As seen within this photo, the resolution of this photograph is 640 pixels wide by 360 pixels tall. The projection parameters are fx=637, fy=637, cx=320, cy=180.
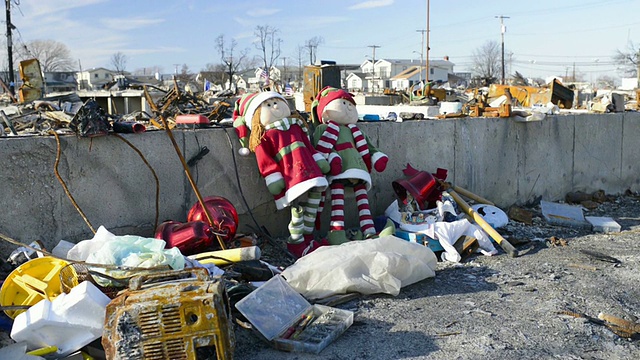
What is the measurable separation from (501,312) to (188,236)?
7.52ft

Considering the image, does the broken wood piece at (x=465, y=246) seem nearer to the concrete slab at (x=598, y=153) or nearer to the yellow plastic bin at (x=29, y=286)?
the yellow plastic bin at (x=29, y=286)

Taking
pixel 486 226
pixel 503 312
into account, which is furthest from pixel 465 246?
pixel 503 312

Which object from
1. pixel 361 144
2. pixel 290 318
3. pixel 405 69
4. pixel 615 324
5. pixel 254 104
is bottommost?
pixel 615 324

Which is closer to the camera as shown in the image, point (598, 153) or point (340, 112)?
point (340, 112)

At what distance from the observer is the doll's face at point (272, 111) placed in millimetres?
5504

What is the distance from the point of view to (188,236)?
186 inches

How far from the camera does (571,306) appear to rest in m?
4.43

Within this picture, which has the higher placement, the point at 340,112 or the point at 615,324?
the point at 340,112

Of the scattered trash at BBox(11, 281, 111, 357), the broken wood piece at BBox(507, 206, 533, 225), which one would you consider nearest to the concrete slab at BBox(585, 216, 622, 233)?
the broken wood piece at BBox(507, 206, 533, 225)

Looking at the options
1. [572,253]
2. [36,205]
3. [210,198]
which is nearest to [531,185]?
[572,253]

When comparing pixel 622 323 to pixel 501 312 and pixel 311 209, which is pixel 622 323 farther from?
pixel 311 209

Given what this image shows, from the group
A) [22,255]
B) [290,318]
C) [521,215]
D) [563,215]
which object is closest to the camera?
[290,318]

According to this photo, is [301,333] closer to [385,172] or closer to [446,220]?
[446,220]

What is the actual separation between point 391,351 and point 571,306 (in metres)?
1.55
